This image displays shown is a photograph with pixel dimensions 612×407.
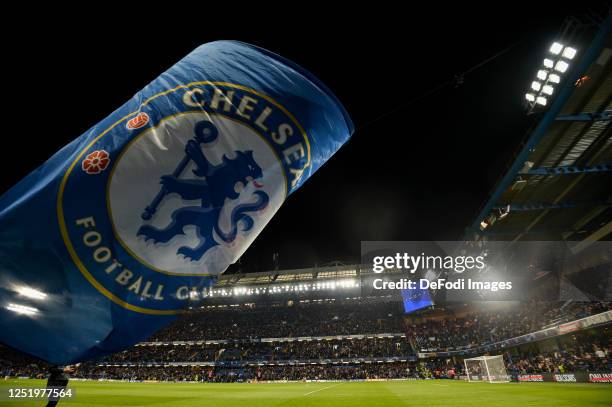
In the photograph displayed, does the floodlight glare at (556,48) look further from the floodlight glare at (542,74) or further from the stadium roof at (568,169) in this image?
the floodlight glare at (542,74)

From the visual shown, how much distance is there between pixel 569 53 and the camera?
1066cm

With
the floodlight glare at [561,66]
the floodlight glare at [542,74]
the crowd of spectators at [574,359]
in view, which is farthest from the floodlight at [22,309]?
the crowd of spectators at [574,359]

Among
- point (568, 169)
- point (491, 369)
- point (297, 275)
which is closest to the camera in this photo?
point (568, 169)

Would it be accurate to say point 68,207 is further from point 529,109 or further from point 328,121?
point 529,109

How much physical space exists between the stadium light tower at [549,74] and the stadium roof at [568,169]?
233 millimetres

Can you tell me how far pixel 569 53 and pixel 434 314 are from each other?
135 feet

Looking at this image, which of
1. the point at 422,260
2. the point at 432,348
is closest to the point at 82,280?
the point at 422,260

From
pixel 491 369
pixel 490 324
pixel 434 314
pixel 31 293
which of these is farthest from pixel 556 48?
pixel 434 314

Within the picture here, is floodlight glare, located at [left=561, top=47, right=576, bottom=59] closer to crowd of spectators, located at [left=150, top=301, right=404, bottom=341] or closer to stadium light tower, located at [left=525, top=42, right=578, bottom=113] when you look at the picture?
stadium light tower, located at [left=525, top=42, right=578, bottom=113]

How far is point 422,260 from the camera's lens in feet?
93.6

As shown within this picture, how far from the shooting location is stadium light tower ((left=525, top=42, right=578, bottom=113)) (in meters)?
10.7

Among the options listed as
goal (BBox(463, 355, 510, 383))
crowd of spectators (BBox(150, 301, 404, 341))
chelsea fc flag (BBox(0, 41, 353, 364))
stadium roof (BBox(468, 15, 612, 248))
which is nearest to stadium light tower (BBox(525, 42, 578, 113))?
stadium roof (BBox(468, 15, 612, 248))

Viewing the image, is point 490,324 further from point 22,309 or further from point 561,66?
point 22,309

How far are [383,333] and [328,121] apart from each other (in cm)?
4547
